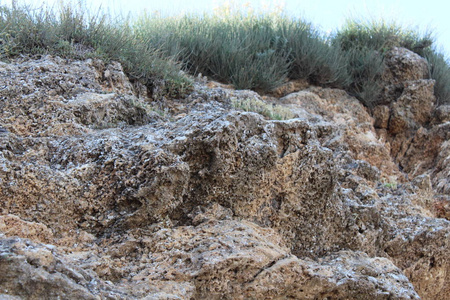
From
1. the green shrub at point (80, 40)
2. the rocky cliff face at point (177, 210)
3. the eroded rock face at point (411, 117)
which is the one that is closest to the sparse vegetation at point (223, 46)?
the green shrub at point (80, 40)

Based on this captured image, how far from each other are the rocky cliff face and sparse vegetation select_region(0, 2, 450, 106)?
18.9 inches

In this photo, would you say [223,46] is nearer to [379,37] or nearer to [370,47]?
[370,47]

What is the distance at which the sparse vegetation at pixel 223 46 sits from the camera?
4.01m

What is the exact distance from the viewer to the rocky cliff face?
223 centimetres

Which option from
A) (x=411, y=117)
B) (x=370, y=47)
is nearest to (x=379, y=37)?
(x=370, y=47)

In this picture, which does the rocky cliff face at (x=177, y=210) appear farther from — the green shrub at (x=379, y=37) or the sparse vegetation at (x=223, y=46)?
the green shrub at (x=379, y=37)

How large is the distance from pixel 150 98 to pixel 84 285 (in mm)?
2593

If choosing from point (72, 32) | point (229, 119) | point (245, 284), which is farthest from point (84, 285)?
point (72, 32)

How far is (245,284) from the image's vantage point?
7.75ft

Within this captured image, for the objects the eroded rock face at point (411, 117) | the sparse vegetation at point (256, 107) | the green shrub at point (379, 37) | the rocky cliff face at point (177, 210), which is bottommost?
the rocky cliff face at point (177, 210)

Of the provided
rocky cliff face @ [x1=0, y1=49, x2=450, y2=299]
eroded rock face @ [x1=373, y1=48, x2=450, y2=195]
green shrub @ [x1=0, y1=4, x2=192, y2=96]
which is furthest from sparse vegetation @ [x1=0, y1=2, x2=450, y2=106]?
rocky cliff face @ [x1=0, y1=49, x2=450, y2=299]

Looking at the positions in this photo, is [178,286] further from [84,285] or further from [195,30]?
[195,30]

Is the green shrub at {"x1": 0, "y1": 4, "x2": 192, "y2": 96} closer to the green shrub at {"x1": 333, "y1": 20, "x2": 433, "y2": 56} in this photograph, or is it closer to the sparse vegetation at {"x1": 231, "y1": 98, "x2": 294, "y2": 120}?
the sparse vegetation at {"x1": 231, "y1": 98, "x2": 294, "y2": 120}

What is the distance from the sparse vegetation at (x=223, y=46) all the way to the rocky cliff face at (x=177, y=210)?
0.48m
